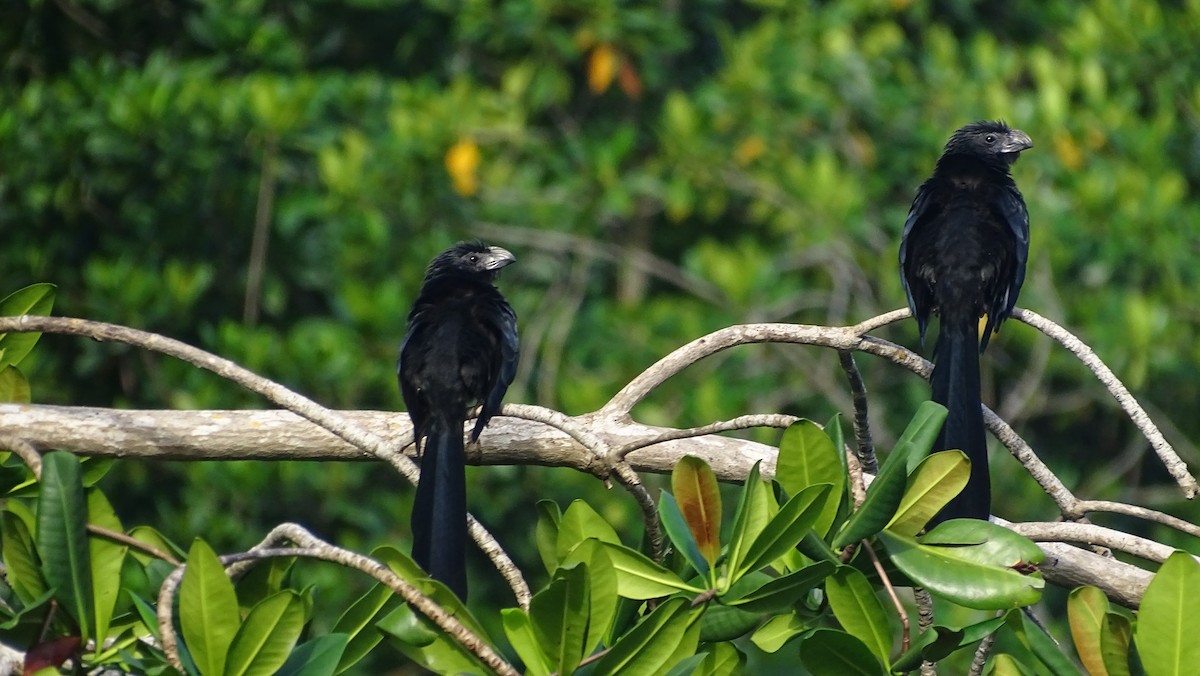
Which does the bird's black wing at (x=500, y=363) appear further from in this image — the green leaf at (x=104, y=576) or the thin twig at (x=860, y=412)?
the green leaf at (x=104, y=576)

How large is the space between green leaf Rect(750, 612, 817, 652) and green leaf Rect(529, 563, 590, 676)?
457 millimetres

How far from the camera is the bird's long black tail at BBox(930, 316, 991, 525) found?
3.27 metres

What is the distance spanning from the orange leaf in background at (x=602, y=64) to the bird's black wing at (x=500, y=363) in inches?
182

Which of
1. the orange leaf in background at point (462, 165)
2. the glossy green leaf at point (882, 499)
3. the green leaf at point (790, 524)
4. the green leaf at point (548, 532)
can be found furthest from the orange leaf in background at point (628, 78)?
the green leaf at point (790, 524)

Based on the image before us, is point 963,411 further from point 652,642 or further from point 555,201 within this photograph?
point 555,201

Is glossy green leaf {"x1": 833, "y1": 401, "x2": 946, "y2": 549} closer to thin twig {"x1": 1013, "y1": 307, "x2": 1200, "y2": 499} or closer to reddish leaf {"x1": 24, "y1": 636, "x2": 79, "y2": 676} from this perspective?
thin twig {"x1": 1013, "y1": 307, "x2": 1200, "y2": 499}

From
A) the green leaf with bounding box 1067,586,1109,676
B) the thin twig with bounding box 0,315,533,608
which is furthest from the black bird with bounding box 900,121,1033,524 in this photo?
the thin twig with bounding box 0,315,533,608

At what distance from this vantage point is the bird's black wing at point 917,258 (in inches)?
171

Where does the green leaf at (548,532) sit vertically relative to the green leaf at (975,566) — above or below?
below

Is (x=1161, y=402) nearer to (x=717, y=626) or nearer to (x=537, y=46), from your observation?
(x=537, y=46)

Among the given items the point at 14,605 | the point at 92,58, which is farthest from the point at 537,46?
the point at 14,605

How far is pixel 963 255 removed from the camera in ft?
14.0

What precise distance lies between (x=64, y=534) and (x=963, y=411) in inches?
87.3

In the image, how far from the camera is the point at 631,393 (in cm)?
326
